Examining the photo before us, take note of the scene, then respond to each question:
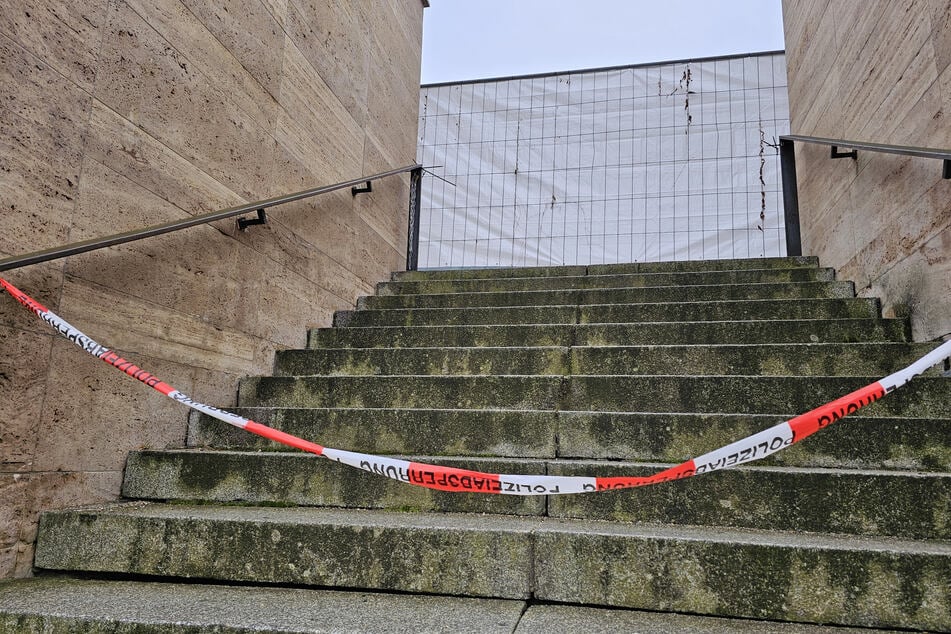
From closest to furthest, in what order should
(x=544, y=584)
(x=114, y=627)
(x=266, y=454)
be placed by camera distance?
(x=114, y=627) < (x=544, y=584) < (x=266, y=454)

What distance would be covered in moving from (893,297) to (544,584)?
300cm

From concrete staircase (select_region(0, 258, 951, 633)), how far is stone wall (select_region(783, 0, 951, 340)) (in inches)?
12.7

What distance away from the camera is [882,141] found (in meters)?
3.82

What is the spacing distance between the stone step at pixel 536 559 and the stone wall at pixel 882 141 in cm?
194

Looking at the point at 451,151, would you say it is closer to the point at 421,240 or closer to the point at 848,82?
the point at 421,240

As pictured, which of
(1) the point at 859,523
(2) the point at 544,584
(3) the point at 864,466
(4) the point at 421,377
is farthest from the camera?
(4) the point at 421,377

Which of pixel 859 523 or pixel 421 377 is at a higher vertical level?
pixel 421 377

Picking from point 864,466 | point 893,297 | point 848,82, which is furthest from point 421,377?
point 848,82

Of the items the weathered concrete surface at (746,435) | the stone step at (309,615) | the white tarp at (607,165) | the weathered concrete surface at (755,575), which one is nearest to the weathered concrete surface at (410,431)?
the weathered concrete surface at (746,435)

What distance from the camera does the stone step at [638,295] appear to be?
3955 millimetres

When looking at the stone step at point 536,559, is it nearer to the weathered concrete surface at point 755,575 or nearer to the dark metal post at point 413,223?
the weathered concrete surface at point 755,575

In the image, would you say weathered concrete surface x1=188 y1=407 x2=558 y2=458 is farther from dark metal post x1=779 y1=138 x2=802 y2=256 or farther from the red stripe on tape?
dark metal post x1=779 y1=138 x2=802 y2=256

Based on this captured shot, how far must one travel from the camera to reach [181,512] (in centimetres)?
223

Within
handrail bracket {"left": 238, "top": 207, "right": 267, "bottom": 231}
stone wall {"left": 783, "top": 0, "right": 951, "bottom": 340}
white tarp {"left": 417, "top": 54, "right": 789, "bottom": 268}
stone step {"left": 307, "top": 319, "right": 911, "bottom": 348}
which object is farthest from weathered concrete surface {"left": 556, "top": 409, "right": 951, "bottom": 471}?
white tarp {"left": 417, "top": 54, "right": 789, "bottom": 268}
